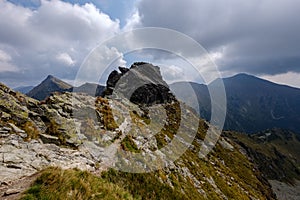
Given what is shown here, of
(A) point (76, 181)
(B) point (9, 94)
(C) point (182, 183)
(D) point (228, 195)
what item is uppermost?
(B) point (9, 94)

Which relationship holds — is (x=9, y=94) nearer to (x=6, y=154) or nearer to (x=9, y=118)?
(x=9, y=118)

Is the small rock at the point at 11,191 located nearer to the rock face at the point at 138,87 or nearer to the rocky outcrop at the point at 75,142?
the rocky outcrop at the point at 75,142

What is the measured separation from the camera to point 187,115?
101 m

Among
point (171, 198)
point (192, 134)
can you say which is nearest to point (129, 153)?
point (171, 198)

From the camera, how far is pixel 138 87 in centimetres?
10144

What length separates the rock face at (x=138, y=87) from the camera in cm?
9518

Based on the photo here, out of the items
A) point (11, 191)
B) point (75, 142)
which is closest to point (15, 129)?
point (75, 142)

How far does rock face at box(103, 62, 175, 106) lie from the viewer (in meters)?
95.2

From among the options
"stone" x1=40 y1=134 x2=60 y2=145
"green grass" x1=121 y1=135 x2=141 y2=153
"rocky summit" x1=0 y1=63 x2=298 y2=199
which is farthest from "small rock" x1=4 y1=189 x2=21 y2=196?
"green grass" x1=121 y1=135 x2=141 y2=153

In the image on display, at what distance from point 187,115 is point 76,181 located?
298 ft

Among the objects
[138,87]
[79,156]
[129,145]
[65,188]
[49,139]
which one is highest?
[138,87]

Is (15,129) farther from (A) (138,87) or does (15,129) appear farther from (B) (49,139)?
(A) (138,87)

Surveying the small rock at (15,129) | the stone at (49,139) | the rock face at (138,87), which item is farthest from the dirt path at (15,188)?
the rock face at (138,87)

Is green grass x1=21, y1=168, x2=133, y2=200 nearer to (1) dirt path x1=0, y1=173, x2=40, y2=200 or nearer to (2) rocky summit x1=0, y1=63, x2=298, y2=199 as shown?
(2) rocky summit x1=0, y1=63, x2=298, y2=199
